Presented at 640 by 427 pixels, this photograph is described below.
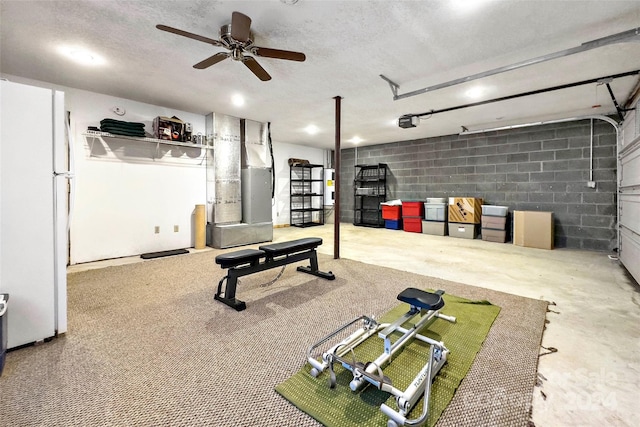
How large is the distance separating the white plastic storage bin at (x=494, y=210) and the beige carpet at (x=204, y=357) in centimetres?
359

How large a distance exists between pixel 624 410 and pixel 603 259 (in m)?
4.24

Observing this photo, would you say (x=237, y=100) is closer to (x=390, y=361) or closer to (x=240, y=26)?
(x=240, y=26)

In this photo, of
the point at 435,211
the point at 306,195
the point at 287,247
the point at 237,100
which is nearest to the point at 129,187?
the point at 237,100

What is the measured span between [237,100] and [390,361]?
4.30 meters

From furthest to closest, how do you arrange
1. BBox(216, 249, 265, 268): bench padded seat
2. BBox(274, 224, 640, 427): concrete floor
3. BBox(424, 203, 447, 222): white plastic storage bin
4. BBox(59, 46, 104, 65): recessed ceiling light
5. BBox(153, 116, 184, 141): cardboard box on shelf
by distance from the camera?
BBox(424, 203, 447, 222): white plastic storage bin, BBox(153, 116, 184, 141): cardboard box on shelf, BBox(59, 46, 104, 65): recessed ceiling light, BBox(216, 249, 265, 268): bench padded seat, BBox(274, 224, 640, 427): concrete floor

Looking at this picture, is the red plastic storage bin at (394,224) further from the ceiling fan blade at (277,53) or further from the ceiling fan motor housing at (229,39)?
the ceiling fan motor housing at (229,39)

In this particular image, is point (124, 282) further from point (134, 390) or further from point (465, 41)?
point (465, 41)

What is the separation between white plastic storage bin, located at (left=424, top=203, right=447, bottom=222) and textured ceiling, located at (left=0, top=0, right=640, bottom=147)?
102 inches

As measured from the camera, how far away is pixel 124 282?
317cm

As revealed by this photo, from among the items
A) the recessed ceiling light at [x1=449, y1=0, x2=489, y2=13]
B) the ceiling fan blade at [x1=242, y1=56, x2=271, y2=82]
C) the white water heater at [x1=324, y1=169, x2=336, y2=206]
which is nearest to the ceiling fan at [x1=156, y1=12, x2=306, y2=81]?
the ceiling fan blade at [x1=242, y1=56, x2=271, y2=82]

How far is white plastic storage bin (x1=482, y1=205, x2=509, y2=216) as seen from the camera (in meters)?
5.72

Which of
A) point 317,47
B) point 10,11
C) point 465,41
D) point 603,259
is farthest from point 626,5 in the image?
point 10,11

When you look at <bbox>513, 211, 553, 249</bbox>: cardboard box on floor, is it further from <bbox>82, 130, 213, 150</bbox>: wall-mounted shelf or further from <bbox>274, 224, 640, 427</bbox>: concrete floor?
<bbox>82, 130, 213, 150</bbox>: wall-mounted shelf

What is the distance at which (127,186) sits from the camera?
4434 mm
